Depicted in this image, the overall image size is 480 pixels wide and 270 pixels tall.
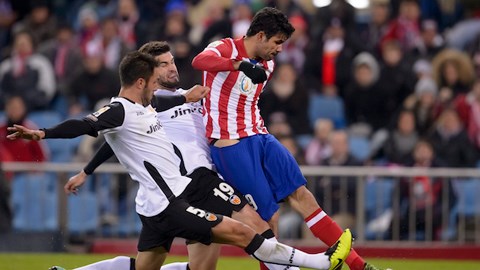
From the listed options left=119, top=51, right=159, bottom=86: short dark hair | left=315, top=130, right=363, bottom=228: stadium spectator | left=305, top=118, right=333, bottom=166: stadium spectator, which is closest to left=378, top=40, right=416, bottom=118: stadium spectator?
left=305, top=118, right=333, bottom=166: stadium spectator

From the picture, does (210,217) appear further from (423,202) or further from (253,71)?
(423,202)

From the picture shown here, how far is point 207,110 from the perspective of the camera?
11.9 meters

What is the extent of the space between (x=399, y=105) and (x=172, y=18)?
3652 mm

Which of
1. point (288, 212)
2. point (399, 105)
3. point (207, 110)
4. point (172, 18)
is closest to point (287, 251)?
point (207, 110)

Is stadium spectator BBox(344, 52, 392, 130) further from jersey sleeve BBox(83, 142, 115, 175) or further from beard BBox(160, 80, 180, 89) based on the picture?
jersey sleeve BBox(83, 142, 115, 175)

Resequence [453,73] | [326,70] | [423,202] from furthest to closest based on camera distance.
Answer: [326,70], [453,73], [423,202]

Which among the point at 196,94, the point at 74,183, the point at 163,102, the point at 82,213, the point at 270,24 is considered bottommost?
the point at 82,213

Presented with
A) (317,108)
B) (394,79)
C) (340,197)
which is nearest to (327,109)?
(317,108)


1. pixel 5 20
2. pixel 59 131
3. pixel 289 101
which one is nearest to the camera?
pixel 59 131

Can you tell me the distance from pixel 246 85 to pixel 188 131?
2.21ft

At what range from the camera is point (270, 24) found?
11.7 meters

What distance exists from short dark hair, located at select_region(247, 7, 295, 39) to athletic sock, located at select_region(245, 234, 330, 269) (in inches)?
72.6

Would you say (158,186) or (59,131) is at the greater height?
(59,131)

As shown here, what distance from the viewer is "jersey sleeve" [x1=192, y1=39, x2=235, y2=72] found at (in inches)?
444
